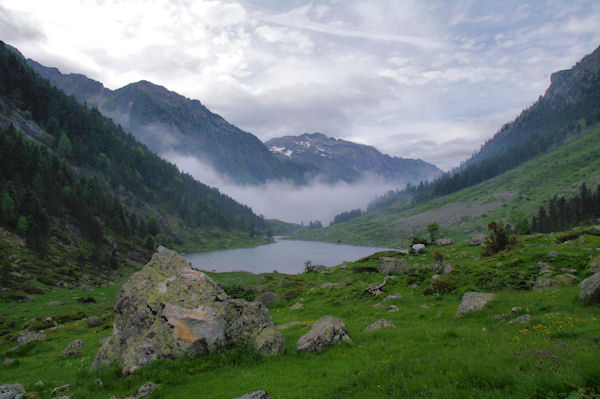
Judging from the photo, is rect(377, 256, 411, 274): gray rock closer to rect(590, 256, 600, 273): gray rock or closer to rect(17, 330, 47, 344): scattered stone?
rect(590, 256, 600, 273): gray rock

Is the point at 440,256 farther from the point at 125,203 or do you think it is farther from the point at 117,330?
the point at 125,203

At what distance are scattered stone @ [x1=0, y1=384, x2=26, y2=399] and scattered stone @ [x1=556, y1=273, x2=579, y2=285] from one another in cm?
3529

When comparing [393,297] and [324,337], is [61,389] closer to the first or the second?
[324,337]

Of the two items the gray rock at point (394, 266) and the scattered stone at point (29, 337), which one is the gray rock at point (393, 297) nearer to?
the gray rock at point (394, 266)

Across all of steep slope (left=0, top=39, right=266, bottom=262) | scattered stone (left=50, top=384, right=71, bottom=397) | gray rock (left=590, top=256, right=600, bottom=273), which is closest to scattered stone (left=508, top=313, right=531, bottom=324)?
gray rock (left=590, top=256, right=600, bottom=273)

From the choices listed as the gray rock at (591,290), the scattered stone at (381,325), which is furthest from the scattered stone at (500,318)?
the scattered stone at (381,325)

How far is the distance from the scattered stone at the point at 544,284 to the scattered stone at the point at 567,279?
613 millimetres

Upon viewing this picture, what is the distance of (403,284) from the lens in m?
A: 33.8

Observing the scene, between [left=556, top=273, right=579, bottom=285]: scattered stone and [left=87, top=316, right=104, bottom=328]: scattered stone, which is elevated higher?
[left=556, top=273, right=579, bottom=285]: scattered stone

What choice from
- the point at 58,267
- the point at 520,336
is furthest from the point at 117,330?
the point at 58,267

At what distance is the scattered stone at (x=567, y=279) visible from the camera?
22.4 metres

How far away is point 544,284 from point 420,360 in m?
18.2

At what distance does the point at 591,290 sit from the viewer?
1584 cm

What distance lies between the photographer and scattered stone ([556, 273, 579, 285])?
22438 millimetres
